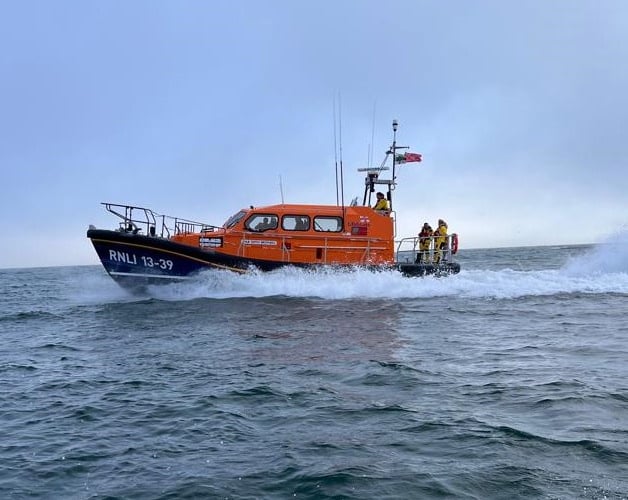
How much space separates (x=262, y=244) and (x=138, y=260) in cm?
312

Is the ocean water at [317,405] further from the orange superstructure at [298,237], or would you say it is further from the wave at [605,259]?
the wave at [605,259]

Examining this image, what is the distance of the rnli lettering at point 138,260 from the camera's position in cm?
1359

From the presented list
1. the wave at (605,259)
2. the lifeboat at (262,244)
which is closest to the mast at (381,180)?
the lifeboat at (262,244)

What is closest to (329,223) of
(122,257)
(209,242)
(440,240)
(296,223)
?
(296,223)

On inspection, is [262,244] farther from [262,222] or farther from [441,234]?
[441,234]

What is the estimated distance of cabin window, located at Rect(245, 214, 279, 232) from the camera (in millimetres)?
14620

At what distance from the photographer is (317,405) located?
5.21 metres

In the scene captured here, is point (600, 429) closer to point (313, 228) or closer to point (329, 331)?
point (329, 331)

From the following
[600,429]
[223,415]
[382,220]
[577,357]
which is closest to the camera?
[600,429]

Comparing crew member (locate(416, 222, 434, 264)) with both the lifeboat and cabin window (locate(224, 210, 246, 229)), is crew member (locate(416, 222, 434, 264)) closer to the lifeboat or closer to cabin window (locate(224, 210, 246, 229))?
the lifeboat

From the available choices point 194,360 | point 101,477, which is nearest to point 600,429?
point 101,477

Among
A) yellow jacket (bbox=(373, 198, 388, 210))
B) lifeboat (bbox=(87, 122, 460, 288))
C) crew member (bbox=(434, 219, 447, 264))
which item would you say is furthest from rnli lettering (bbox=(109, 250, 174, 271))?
crew member (bbox=(434, 219, 447, 264))

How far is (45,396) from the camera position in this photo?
588 cm

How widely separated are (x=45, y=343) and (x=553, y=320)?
8893 mm
